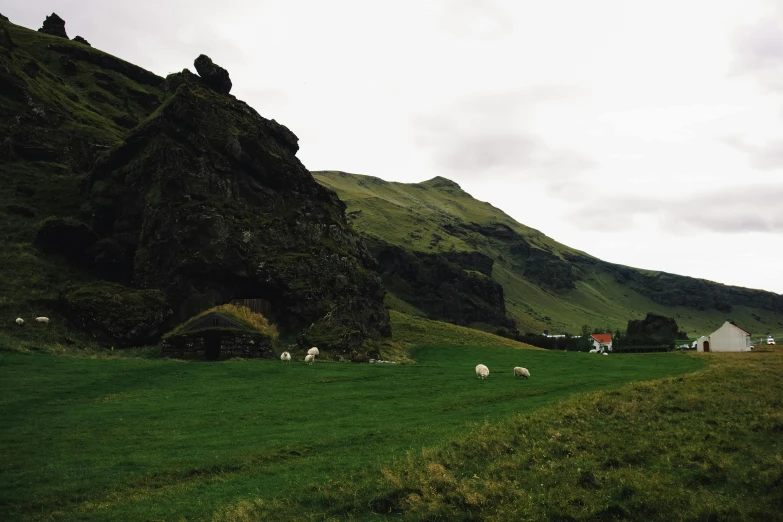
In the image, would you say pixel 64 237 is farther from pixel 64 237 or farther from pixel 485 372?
pixel 485 372

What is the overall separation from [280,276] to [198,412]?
41.9 m

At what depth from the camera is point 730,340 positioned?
102 meters

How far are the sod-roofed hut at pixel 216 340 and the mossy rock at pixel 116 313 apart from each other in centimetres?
600

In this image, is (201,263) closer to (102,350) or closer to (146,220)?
(146,220)

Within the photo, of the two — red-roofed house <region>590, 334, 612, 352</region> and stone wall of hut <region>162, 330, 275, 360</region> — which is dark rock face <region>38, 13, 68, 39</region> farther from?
red-roofed house <region>590, 334, 612, 352</region>

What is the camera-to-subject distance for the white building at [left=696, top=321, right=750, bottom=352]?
100 metres

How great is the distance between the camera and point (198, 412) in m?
30.5

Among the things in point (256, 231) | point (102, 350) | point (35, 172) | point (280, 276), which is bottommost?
point (102, 350)

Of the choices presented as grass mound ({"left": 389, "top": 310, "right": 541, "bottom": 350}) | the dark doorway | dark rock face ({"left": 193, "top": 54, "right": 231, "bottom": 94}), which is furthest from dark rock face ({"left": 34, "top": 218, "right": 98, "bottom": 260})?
grass mound ({"left": 389, "top": 310, "right": 541, "bottom": 350})

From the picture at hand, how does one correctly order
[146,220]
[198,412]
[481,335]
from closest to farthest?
[198,412], [146,220], [481,335]

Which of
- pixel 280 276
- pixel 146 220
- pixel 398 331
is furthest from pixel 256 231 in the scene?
pixel 398 331

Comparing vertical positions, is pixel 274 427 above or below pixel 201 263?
below

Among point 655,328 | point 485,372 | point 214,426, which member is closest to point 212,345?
point 485,372

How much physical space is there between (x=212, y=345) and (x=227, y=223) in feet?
71.6
